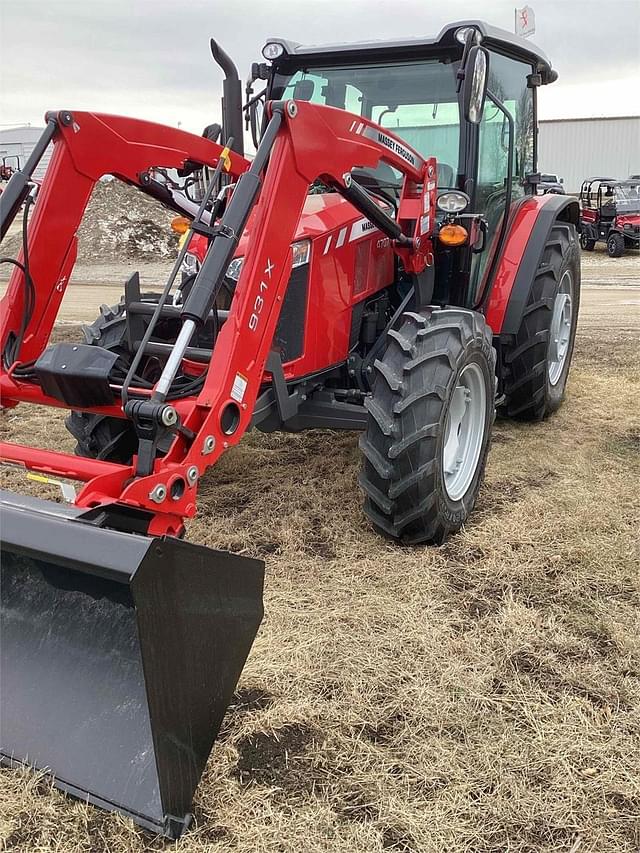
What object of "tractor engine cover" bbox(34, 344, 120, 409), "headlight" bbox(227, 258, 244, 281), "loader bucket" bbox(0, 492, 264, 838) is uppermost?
"headlight" bbox(227, 258, 244, 281)

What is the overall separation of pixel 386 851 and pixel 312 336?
2.31 m

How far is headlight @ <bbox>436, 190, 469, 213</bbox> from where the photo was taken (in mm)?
3893

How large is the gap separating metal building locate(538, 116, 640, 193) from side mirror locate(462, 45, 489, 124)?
33.7 meters

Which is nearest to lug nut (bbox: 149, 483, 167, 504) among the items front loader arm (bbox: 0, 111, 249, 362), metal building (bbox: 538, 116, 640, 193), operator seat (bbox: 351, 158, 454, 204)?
front loader arm (bbox: 0, 111, 249, 362)

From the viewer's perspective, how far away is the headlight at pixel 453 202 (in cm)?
389

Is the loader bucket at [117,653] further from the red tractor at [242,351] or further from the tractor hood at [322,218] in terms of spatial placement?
the tractor hood at [322,218]

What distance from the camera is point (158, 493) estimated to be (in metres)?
2.46

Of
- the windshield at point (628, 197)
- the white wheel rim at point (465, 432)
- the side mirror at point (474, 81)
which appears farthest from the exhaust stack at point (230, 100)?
the windshield at point (628, 197)

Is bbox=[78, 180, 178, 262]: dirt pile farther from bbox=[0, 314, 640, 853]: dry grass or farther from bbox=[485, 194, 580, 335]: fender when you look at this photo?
bbox=[0, 314, 640, 853]: dry grass

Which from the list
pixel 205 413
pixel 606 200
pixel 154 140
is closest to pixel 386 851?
pixel 205 413

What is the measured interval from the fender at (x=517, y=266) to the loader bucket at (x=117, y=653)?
2.86 meters

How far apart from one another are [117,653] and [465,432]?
91.9 inches

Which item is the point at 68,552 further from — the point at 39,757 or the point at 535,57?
the point at 535,57

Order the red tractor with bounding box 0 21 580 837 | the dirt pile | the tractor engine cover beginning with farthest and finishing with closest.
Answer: the dirt pile → the tractor engine cover → the red tractor with bounding box 0 21 580 837
